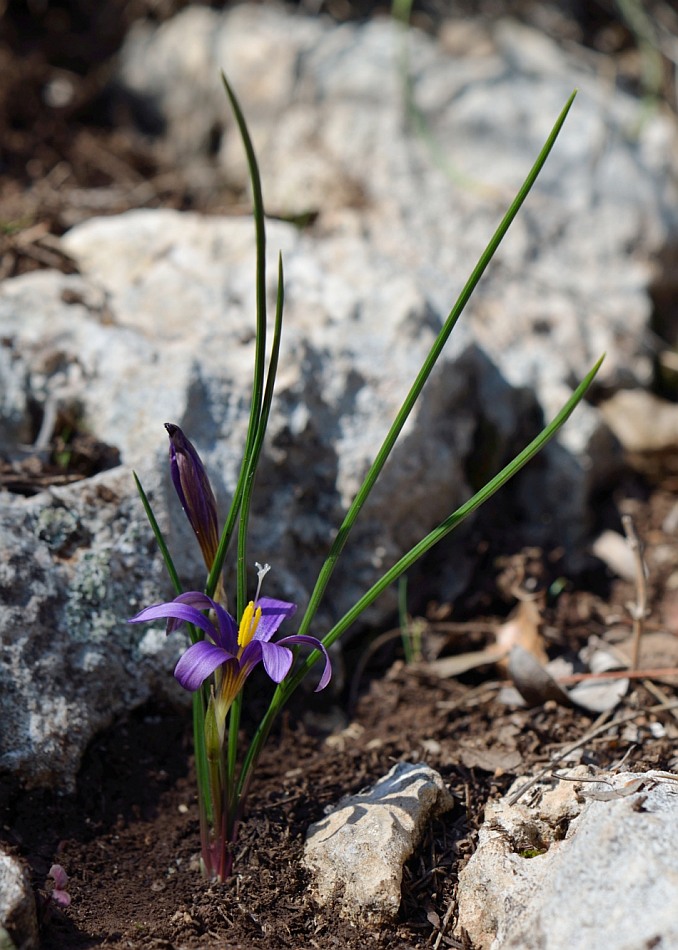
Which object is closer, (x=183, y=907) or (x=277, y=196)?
(x=183, y=907)

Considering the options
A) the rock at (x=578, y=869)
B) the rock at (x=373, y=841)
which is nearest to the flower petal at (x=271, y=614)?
the rock at (x=373, y=841)

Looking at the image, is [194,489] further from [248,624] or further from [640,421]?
[640,421]

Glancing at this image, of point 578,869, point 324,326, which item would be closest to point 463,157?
point 324,326

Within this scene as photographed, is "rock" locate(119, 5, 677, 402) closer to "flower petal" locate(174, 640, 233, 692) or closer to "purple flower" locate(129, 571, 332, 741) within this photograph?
"purple flower" locate(129, 571, 332, 741)

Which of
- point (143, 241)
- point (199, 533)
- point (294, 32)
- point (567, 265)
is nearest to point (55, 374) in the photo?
point (143, 241)

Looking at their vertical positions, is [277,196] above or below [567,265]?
below

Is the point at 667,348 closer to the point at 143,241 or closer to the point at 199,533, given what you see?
the point at 143,241
